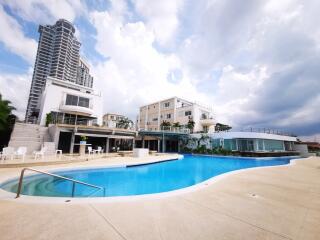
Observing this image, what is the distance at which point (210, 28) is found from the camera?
937 cm

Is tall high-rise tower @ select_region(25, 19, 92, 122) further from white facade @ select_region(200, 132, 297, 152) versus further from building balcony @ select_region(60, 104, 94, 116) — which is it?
white facade @ select_region(200, 132, 297, 152)

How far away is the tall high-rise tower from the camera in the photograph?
217 ft

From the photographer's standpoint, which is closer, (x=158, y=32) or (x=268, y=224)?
(x=268, y=224)

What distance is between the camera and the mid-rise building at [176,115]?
3322 centimetres

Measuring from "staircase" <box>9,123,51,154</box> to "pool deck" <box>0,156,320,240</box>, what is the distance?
13.0 meters

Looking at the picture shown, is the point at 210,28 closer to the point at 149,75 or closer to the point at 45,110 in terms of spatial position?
the point at 149,75

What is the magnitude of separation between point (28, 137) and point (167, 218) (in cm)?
1715

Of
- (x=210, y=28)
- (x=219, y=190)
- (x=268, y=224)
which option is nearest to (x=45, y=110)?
(x=210, y=28)

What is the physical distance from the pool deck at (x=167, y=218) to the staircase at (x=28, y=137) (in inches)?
512

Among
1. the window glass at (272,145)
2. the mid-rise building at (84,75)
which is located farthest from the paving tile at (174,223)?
the mid-rise building at (84,75)

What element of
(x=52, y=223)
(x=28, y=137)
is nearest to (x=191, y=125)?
(x=28, y=137)

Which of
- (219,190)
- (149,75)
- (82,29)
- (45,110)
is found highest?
(82,29)

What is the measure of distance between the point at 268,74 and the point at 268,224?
780 inches

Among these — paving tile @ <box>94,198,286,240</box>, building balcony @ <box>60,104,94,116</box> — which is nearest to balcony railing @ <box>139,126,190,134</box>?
building balcony @ <box>60,104,94,116</box>
